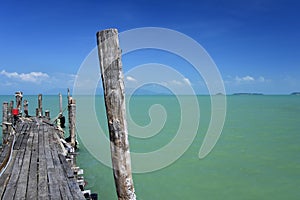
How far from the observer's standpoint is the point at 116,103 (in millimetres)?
2889

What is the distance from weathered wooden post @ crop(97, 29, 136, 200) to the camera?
281 cm

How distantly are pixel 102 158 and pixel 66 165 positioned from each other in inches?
354

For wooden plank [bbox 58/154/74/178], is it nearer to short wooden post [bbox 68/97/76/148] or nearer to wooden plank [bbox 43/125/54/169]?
wooden plank [bbox 43/125/54/169]

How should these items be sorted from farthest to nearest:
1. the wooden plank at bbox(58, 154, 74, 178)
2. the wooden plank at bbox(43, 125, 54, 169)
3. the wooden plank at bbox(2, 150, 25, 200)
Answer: the wooden plank at bbox(43, 125, 54, 169) < the wooden plank at bbox(58, 154, 74, 178) < the wooden plank at bbox(2, 150, 25, 200)

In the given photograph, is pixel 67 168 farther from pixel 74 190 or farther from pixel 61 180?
pixel 74 190

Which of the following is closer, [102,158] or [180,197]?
[180,197]

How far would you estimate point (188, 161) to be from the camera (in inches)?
572

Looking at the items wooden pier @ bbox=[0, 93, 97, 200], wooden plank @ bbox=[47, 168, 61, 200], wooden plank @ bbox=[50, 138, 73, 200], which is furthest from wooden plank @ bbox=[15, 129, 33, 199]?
wooden plank @ bbox=[50, 138, 73, 200]

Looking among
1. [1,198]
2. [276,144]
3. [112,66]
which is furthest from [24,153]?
[276,144]

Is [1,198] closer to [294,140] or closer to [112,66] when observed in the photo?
[112,66]

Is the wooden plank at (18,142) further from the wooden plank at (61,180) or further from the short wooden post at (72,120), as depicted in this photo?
the short wooden post at (72,120)

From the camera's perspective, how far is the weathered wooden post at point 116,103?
9.21 ft

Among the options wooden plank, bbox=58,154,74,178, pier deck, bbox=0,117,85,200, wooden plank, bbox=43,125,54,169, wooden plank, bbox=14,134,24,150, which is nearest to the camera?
pier deck, bbox=0,117,85,200

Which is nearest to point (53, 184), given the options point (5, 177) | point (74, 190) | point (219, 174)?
point (74, 190)
